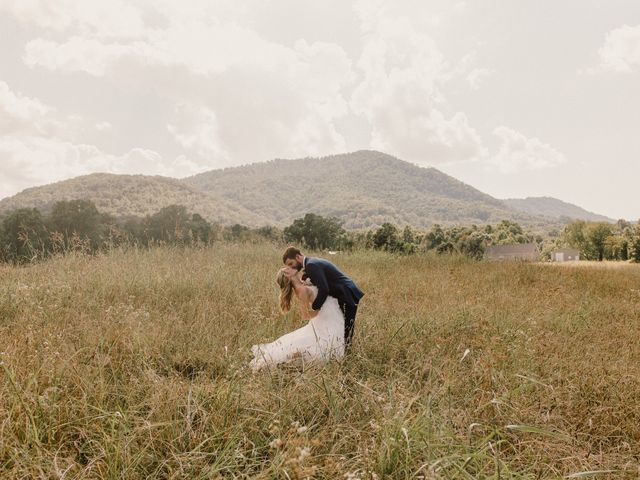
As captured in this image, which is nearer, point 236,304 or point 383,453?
point 383,453

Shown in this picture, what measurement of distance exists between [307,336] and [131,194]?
117218 mm

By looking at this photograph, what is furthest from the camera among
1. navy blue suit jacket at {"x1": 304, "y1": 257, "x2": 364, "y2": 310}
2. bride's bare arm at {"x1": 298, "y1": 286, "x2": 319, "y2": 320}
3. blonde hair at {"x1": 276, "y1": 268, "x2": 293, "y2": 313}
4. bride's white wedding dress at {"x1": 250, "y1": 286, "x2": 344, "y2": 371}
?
blonde hair at {"x1": 276, "y1": 268, "x2": 293, "y2": 313}

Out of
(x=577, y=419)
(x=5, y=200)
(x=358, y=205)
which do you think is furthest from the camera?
(x=358, y=205)

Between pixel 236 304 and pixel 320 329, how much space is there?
2.00 m

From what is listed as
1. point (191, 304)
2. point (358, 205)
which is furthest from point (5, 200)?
point (358, 205)

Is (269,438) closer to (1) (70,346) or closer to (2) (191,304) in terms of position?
(1) (70,346)

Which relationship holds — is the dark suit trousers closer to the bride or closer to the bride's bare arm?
the bride

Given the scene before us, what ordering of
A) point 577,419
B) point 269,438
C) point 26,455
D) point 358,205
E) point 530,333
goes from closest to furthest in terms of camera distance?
point 26,455
point 269,438
point 577,419
point 530,333
point 358,205

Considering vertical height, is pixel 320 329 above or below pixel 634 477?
above

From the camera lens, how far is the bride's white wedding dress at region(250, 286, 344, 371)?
3.94 metres

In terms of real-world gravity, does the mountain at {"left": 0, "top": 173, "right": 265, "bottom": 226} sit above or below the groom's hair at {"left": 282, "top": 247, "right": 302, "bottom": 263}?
above

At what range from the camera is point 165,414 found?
Result: 2.58 meters

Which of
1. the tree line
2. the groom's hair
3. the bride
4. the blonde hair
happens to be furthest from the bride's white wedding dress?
the tree line

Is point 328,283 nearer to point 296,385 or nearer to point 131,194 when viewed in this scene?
point 296,385
